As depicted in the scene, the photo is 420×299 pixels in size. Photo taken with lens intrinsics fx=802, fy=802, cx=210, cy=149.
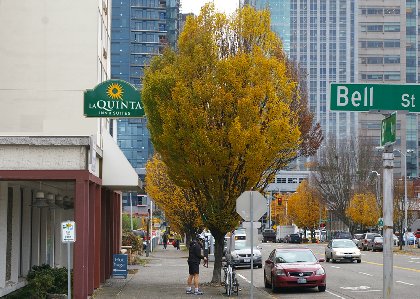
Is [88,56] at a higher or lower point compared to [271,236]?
higher

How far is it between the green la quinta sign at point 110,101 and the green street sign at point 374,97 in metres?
11.1

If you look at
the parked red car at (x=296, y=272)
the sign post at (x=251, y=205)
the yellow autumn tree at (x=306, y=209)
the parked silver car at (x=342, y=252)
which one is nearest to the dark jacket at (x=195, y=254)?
the parked red car at (x=296, y=272)

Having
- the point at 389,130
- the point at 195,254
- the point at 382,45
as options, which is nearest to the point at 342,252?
the point at 195,254

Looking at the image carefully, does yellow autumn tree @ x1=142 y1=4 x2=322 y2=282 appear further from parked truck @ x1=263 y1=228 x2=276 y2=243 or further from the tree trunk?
parked truck @ x1=263 y1=228 x2=276 y2=243

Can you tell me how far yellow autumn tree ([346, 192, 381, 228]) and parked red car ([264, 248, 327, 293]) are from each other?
5554 centimetres

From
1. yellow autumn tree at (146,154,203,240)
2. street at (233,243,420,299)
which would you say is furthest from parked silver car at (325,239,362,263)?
yellow autumn tree at (146,154,203,240)

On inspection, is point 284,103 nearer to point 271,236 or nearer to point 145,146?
point 271,236

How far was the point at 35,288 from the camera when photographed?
22.0m

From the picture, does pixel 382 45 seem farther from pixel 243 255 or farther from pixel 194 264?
pixel 194 264

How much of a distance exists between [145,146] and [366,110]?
619 feet

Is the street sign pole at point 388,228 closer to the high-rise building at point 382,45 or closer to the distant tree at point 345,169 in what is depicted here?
the distant tree at point 345,169

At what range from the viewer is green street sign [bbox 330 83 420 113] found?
1192 cm

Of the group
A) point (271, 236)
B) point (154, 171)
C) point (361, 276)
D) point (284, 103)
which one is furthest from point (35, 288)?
point (271, 236)

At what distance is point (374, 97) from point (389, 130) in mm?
539
